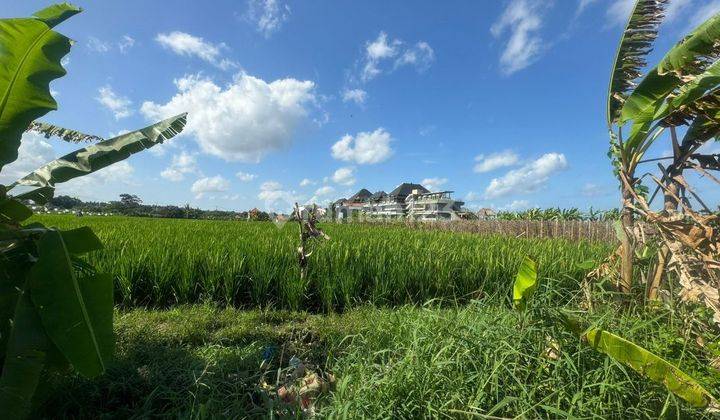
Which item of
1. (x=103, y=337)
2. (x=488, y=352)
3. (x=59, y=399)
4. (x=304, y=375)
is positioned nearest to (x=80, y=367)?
(x=103, y=337)

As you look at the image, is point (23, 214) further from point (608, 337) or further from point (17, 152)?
point (608, 337)

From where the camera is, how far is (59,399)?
185 cm

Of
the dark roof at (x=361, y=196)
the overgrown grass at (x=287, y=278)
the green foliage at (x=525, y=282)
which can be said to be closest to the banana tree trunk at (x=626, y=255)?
the overgrown grass at (x=287, y=278)

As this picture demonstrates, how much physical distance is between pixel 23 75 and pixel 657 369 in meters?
2.89

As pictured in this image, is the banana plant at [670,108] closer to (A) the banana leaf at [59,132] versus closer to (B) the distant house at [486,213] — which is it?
(A) the banana leaf at [59,132]

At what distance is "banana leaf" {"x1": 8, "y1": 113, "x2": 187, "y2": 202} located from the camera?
187 cm

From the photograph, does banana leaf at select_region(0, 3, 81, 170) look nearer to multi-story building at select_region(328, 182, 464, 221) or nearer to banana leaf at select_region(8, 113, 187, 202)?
banana leaf at select_region(8, 113, 187, 202)

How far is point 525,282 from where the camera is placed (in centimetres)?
184

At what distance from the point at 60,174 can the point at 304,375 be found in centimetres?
166

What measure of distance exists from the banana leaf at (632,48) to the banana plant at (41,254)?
3.68 m

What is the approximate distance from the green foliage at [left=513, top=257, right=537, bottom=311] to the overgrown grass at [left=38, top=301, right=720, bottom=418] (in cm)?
15

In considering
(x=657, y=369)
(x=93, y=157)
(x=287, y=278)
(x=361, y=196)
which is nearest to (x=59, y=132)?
(x=93, y=157)

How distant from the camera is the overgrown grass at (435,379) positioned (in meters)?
1.64

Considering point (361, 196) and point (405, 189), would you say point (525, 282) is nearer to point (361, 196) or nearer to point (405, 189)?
point (405, 189)
